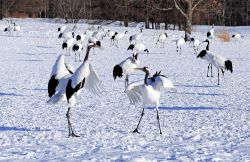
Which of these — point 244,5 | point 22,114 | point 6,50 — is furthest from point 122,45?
point 244,5

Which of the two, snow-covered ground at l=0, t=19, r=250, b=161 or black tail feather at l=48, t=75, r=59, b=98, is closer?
snow-covered ground at l=0, t=19, r=250, b=161

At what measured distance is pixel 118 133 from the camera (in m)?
8.82

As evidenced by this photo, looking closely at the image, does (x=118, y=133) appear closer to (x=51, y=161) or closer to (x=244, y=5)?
(x=51, y=161)

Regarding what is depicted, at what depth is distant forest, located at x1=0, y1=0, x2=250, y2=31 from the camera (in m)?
49.7

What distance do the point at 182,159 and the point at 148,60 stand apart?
744 inches

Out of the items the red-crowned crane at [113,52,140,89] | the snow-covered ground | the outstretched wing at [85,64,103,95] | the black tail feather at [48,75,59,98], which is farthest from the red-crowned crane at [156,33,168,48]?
the outstretched wing at [85,64,103,95]

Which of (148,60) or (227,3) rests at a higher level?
(227,3)

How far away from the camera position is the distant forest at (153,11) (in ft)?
163

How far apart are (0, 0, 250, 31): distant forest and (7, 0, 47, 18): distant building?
701 millimetres

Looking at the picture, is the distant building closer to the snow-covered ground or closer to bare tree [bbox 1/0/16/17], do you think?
bare tree [bbox 1/0/16/17]

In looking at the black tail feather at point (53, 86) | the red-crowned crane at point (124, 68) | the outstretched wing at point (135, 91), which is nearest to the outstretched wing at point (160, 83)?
the outstretched wing at point (135, 91)

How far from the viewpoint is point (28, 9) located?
96000mm

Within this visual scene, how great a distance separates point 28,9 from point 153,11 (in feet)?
136

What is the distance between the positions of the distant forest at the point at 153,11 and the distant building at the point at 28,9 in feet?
2.30
